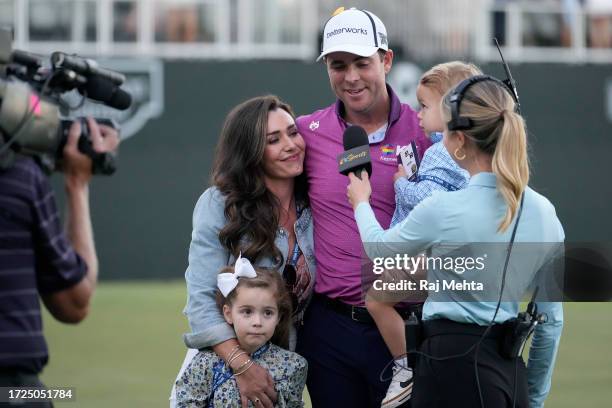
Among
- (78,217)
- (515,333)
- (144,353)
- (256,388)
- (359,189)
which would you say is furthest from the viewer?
(144,353)

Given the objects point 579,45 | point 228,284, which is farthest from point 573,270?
point 579,45

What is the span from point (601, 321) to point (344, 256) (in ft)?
25.0

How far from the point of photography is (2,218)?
3.29 metres

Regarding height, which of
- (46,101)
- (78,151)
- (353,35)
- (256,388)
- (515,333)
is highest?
(353,35)

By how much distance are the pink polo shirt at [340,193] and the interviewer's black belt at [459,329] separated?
0.73 m

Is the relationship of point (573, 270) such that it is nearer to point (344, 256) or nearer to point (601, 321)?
point (344, 256)

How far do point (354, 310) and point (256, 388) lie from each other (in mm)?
507

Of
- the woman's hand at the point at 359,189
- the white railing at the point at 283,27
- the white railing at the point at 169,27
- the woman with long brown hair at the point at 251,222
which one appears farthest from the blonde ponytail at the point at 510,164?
the white railing at the point at 169,27

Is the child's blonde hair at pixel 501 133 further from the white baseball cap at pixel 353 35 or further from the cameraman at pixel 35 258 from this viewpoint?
the cameraman at pixel 35 258

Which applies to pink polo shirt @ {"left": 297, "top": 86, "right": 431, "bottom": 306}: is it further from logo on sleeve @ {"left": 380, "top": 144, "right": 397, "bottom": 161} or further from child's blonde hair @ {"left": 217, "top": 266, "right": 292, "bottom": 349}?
child's blonde hair @ {"left": 217, "top": 266, "right": 292, "bottom": 349}

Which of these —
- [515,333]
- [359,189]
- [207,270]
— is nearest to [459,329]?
[515,333]

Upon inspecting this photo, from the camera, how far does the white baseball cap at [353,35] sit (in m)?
4.68

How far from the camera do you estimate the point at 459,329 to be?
379 cm

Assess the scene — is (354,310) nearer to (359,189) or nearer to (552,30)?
(359,189)
